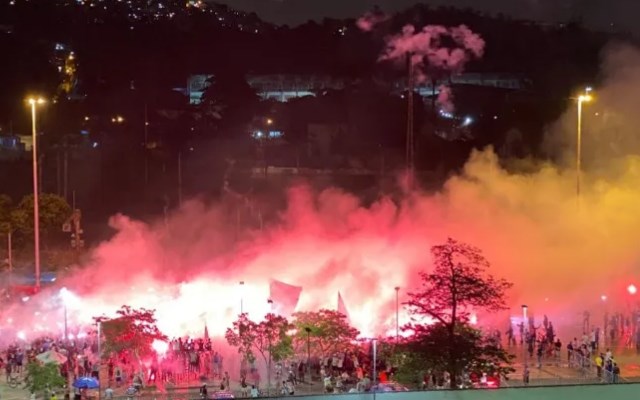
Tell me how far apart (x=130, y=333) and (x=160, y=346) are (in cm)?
109

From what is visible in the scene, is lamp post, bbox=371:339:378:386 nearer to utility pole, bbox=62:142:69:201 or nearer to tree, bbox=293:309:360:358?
tree, bbox=293:309:360:358

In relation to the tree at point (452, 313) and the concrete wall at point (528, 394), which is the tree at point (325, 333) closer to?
the tree at point (452, 313)

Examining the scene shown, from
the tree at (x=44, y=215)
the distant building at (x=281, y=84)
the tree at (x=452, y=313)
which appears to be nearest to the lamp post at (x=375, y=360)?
the tree at (x=452, y=313)

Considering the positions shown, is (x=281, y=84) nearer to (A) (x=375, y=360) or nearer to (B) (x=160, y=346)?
(B) (x=160, y=346)

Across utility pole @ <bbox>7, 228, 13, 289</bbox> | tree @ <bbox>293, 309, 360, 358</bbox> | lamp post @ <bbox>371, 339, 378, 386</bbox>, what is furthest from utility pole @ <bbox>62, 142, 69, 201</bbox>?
lamp post @ <bbox>371, 339, 378, 386</bbox>

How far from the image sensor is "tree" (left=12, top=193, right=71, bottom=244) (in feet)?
81.4

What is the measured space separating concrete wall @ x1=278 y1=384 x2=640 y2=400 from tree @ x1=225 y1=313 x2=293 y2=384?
635cm

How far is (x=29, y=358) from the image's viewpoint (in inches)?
616

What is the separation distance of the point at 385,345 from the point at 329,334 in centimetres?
132

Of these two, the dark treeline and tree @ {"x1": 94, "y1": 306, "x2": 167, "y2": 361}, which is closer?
tree @ {"x1": 94, "y1": 306, "x2": 167, "y2": 361}

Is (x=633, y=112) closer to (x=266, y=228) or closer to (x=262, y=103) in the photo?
(x=266, y=228)

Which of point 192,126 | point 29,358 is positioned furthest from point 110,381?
point 192,126

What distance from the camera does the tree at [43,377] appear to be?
14.0 metres

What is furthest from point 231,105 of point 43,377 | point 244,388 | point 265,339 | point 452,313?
point 452,313
